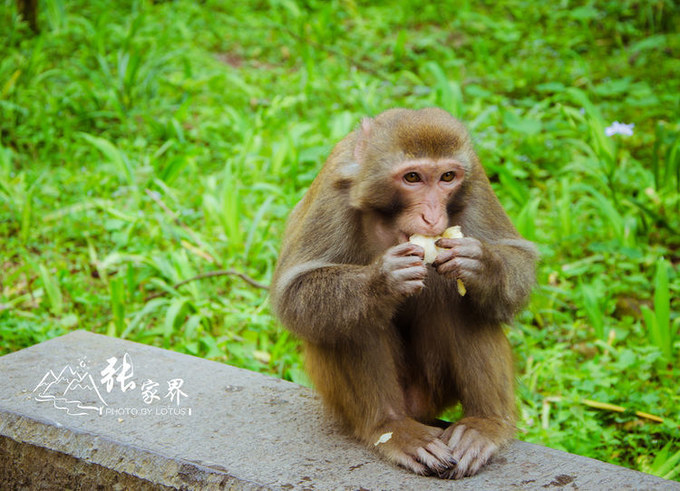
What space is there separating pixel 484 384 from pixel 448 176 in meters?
0.84

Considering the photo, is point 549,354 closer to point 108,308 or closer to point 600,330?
point 600,330

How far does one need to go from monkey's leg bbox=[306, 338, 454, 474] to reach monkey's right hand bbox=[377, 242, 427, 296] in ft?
0.95

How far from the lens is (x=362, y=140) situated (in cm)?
322

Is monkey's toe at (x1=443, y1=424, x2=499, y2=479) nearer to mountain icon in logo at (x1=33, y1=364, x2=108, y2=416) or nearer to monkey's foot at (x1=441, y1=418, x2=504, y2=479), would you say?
monkey's foot at (x1=441, y1=418, x2=504, y2=479)

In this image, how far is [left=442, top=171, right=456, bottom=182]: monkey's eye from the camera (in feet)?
9.77

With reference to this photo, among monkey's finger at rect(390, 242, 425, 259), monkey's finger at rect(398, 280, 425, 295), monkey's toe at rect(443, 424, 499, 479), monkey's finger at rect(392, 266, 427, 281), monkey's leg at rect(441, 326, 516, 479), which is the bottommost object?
monkey's toe at rect(443, 424, 499, 479)

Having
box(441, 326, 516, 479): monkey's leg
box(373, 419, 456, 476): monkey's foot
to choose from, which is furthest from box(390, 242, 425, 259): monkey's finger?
box(373, 419, 456, 476): monkey's foot

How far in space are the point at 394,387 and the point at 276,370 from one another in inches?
57.7

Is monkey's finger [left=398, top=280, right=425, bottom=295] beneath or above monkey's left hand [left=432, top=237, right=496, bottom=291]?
beneath

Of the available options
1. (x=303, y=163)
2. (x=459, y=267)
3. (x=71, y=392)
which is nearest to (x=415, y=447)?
(x=459, y=267)

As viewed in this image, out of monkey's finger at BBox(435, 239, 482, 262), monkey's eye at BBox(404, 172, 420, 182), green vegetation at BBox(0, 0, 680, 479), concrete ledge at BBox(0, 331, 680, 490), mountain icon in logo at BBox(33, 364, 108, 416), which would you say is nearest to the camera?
concrete ledge at BBox(0, 331, 680, 490)

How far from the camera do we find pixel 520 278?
3.09 m

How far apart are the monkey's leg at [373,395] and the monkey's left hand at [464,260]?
0.38 metres

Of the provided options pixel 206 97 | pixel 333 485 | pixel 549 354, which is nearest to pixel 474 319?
pixel 333 485
